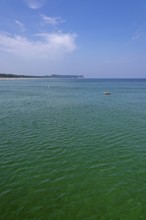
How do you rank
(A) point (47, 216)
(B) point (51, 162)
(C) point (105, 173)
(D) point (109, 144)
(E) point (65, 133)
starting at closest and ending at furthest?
(A) point (47, 216) → (C) point (105, 173) → (B) point (51, 162) → (D) point (109, 144) → (E) point (65, 133)

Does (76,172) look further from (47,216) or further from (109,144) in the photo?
(109,144)

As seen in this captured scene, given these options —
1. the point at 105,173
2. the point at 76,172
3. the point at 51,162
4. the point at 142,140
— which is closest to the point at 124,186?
the point at 105,173

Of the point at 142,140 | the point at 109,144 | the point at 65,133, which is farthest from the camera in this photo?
the point at 65,133

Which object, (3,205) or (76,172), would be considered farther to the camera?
(76,172)

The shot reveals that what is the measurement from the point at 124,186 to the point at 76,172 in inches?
126

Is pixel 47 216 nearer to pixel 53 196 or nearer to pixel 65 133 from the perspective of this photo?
pixel 53 196

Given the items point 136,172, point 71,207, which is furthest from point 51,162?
point 136,172

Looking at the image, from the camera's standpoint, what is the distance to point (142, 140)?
19047mm

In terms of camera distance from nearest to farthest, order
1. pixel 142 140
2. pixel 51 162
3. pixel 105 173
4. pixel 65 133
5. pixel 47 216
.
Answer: pixel 47 216, pixel 105 173, pixel 51 162, pixel 142 140, pixel 65 133

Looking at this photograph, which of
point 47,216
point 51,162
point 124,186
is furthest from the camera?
point 51,162

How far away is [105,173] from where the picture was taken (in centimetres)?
1283

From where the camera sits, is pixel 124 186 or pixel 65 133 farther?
pixel 65 133

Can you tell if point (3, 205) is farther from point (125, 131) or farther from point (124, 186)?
point (125, 131)

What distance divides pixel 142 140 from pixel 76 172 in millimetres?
9162
